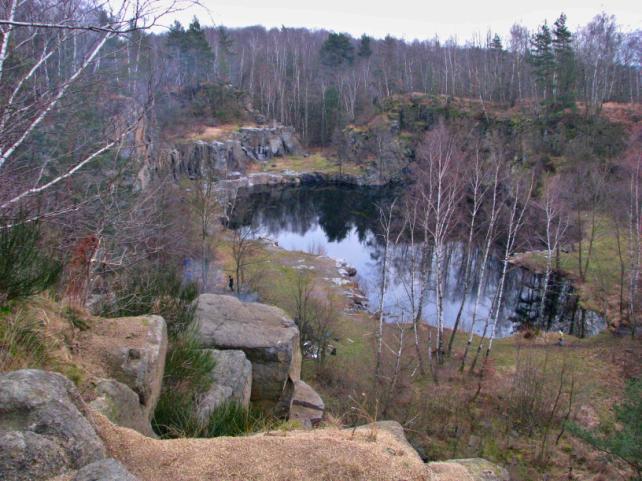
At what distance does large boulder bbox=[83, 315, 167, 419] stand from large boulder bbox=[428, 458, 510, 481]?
299 centimetres

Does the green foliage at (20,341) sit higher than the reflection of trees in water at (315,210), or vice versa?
the green foliage at (20,341)

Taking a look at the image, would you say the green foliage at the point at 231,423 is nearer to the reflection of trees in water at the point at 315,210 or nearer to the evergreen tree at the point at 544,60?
the reflection of trees in water at the point at 315,210

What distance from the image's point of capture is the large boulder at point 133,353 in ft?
17.5

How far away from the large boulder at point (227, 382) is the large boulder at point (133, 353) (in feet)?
2.11

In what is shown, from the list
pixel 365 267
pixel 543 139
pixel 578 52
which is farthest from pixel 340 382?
pixel 578 52

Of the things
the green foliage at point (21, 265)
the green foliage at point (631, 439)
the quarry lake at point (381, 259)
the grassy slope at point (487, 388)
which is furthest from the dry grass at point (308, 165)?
the green foliage at point (21, 265)

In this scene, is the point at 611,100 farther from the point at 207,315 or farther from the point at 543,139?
the point at 207,315

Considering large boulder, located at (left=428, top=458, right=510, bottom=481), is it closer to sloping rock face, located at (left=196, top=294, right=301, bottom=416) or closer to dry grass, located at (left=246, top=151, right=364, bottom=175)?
sloping rock face, located at (left=196, top=294, right=301, bottom=416)

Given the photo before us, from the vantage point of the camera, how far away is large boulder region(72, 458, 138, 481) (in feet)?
8.80

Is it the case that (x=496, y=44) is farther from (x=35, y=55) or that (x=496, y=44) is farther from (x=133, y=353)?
(x=133, y=353)

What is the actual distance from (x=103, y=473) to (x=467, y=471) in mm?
3369

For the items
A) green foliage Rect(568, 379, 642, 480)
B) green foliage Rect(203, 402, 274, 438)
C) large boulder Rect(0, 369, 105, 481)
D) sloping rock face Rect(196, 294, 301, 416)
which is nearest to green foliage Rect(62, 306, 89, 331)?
green foliage Rect(203, 402, 274, 438)

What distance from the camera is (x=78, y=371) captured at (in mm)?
4824

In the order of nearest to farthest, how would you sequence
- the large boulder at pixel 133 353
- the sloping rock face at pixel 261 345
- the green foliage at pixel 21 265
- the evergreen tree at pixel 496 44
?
1. the green foliage at pixel 21 265
2. the large boulder at pixel 133 353
3. the sloping rock face at pixel 261 345
4. the evergreen tree at pixel 496 44
